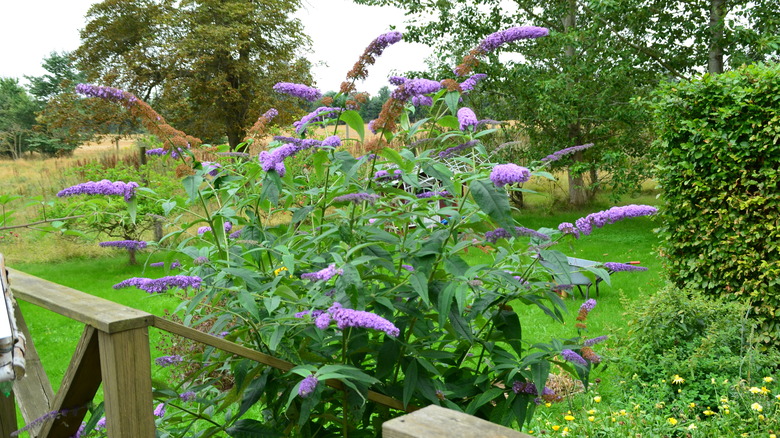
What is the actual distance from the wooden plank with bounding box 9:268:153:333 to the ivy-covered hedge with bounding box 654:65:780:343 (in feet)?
13.6

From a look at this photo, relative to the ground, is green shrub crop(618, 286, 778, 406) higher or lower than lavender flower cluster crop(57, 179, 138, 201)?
lower

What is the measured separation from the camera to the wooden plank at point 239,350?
1403 mm

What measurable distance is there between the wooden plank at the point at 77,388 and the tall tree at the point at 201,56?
15326mm

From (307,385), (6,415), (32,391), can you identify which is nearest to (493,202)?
(307,385)

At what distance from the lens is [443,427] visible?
2.49ft

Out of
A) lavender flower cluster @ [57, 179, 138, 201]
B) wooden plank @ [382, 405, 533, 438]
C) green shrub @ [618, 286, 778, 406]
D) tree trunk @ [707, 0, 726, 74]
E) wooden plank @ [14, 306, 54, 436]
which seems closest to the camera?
wooden plank @ [382, 405, 533, 438]

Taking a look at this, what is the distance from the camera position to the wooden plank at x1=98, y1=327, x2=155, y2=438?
4.45 feet

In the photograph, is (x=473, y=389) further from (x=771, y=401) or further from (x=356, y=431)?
(x=771, y=401)

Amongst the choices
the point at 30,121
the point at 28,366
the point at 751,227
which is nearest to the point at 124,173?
the point at 28,366

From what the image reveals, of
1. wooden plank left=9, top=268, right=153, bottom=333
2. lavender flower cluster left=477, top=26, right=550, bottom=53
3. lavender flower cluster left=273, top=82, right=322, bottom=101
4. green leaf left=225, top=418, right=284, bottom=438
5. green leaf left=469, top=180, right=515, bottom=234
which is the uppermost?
lavender flower cluster left=477, top=26, right=550, bottom=53

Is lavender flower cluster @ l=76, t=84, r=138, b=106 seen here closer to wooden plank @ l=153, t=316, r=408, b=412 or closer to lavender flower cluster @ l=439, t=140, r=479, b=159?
wooden plank @ l=153, t=316, r=408, b=412

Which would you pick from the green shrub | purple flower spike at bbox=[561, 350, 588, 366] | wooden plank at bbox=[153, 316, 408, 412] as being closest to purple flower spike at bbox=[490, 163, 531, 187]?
purple flower spike at bbox=[561, 350, 588, 366]

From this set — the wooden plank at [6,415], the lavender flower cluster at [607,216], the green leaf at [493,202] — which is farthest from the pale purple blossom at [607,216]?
the wooden plank at [6,415]

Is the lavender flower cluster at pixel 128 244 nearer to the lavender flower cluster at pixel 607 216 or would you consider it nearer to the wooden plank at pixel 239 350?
the wooden plank at pixel 239 350
